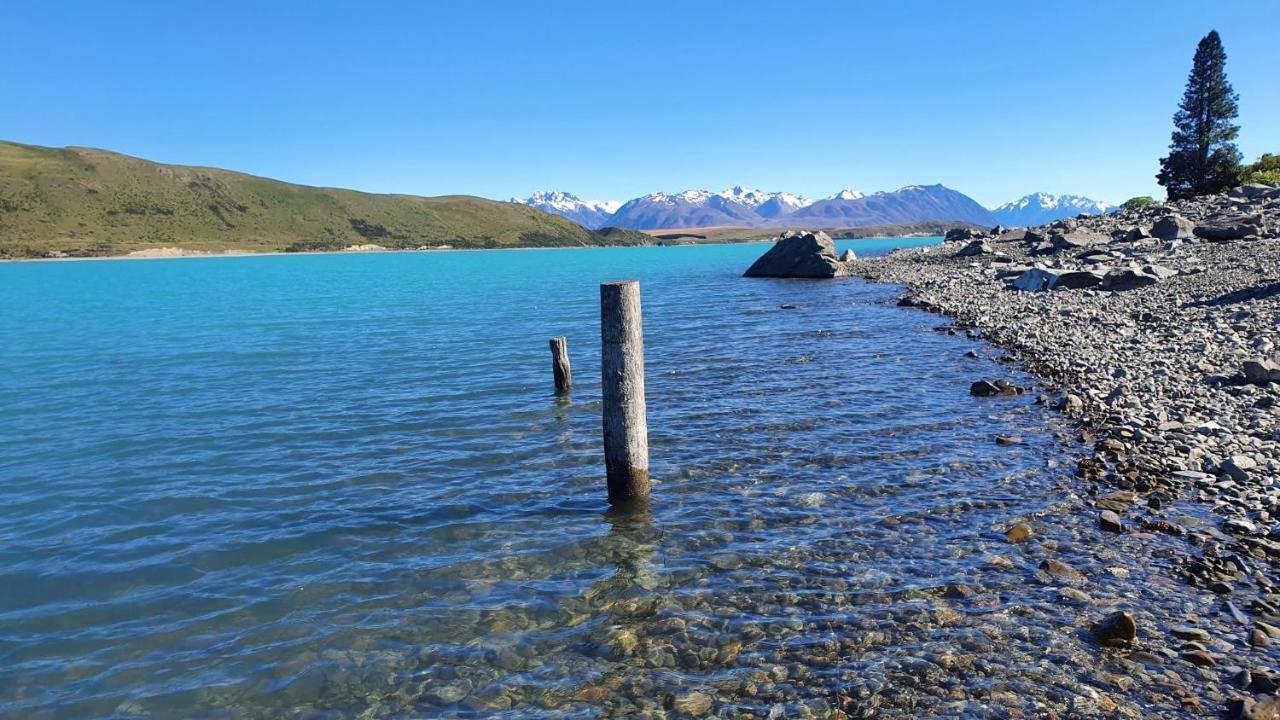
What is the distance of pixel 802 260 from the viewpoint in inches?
2621

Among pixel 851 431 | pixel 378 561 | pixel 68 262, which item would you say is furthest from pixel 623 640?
pixel 68 262

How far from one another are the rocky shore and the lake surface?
3.57ft

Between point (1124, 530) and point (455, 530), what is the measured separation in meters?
9.52

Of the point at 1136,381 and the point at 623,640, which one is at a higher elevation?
the point at 1136,381

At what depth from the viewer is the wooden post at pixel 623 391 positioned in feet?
35.1

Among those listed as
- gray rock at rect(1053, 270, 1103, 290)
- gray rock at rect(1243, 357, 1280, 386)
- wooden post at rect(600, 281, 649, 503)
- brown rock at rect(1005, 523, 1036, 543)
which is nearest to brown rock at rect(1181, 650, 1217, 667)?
brown rock at rect(1005, 523, 1036, 543)

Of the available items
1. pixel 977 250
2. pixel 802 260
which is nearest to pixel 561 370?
pixel 977 250

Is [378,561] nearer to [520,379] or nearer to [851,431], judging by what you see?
[851,431]

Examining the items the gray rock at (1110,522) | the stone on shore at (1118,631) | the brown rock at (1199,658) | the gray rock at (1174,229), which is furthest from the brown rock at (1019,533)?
the gray rock at (1174,229)

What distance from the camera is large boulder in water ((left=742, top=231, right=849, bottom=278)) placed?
64125 mm

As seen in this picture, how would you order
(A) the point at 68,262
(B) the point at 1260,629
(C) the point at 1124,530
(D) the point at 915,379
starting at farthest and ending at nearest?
1. (A) the point at 68,262
2. (D) the point at 915,379
3. (C) the point at 1124,530
4. (B) the point at 1260,629

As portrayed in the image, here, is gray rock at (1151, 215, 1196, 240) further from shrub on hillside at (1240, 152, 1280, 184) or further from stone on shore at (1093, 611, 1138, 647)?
stone on shore at (1093, 611, 1138, 647)

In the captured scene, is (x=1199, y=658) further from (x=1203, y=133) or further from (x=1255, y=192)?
(x=1203, y=133)

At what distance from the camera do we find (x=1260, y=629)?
23.1 feet
